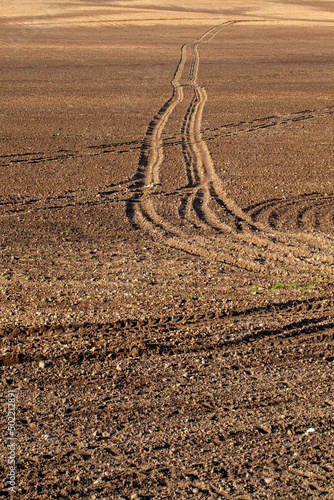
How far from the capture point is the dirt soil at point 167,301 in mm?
4340

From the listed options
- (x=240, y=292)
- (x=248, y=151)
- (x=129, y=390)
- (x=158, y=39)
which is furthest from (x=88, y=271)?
(x=158, y=39)

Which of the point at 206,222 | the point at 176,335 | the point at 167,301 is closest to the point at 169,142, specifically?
the point at 206,222

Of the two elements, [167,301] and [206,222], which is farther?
[206,222]

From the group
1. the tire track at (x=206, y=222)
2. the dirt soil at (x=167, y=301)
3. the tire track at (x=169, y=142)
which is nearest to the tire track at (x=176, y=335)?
the dirt soil at (x=167, y=301)

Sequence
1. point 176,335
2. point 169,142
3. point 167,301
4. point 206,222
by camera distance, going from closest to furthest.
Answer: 1. point 176,335
2. point 167,301
3. point 206,222
4. point 169,142

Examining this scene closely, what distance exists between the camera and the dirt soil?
14.2 feet

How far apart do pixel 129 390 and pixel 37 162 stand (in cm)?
952

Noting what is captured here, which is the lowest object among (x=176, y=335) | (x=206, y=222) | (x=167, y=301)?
(x=176, y=335)

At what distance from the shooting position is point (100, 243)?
29.1ft

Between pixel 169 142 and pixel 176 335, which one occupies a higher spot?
pixel 169 142

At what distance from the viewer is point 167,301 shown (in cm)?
687

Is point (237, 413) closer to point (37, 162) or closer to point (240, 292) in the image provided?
point (240, 292)

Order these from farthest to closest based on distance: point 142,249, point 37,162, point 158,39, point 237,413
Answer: point 158,39 → point 37,162 → point 142,249 → point 237,413

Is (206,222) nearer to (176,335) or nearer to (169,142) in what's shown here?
(176,335)
